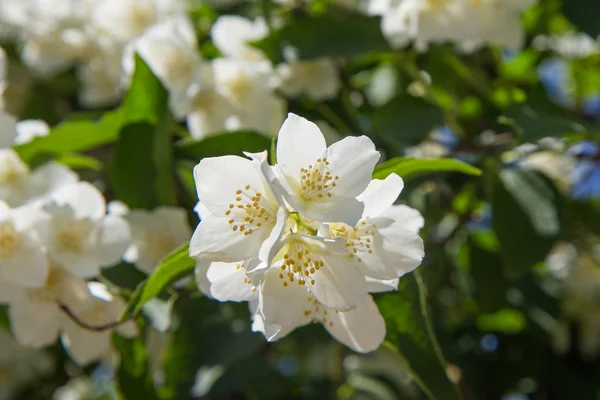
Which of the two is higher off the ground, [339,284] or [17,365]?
[339,284]

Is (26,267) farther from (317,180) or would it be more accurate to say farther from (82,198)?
(317,180)

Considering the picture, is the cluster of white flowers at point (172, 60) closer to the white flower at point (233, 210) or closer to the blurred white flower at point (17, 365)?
the white flower at point (233, 210)

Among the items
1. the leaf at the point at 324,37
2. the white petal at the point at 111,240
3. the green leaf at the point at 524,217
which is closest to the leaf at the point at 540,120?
the green leaf at the point at 524,217

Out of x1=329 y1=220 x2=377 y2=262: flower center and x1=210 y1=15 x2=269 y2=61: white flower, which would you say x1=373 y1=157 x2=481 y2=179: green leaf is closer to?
x1=329 y1=220 x2=377 y2=262: flower center

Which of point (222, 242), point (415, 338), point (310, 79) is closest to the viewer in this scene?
point (222, 242)

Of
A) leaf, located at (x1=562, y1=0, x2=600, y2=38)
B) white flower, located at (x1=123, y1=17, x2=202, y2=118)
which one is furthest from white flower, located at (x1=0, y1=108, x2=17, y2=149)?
leaf, located at (x1=562, y1=0, x2=600, y2=38)

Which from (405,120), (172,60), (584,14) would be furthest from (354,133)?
(584,14)
